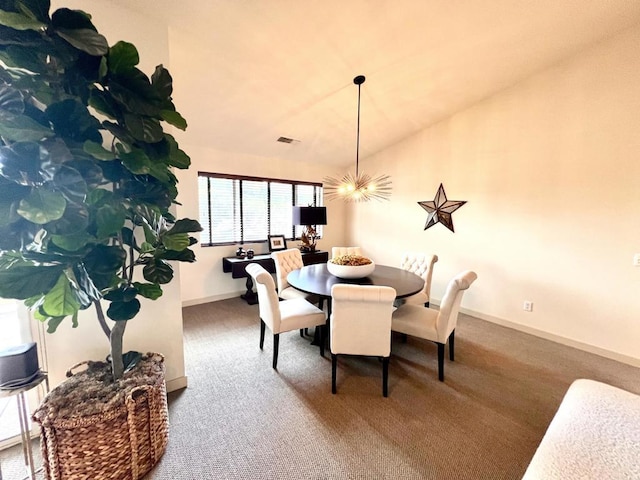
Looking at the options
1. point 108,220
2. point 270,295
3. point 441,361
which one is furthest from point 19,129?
point 441,361

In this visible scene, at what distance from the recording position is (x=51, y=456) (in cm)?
132

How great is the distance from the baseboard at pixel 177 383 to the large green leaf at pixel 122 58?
2215 millimetres

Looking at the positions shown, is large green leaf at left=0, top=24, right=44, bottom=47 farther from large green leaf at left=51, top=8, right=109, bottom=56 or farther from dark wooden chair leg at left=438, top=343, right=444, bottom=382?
dark wooden chair leg at left=438, top=343, right=444, bottom=382

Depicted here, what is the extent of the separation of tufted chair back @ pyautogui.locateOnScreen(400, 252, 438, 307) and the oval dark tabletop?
1.34 feet

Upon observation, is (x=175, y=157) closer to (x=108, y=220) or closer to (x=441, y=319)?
(x=108, y=220)

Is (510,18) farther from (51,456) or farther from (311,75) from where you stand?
(51,456)

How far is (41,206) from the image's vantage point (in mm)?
1007

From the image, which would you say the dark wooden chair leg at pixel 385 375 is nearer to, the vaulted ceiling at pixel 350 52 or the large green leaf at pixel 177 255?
the large green leaf at pixel 177 255

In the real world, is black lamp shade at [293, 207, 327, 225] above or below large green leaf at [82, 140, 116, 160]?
below

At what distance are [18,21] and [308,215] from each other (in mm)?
3709

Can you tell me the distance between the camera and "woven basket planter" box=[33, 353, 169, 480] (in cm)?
131

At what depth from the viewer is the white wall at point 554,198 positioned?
2758mm

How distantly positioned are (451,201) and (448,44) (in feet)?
7.08

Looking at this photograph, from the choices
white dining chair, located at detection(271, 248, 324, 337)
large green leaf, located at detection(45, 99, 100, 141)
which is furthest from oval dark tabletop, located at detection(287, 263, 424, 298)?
large green leaf, located at detection(45, 99, 100, 141)
